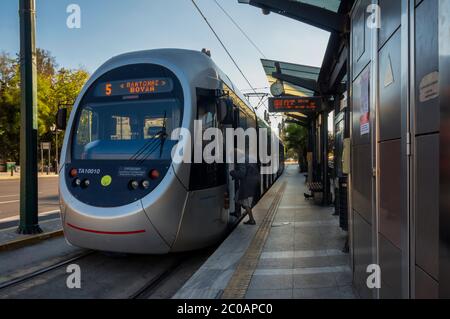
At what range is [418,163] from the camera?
2463mm

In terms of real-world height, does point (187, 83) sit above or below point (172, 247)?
above

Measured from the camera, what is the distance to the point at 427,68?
2.33 metres

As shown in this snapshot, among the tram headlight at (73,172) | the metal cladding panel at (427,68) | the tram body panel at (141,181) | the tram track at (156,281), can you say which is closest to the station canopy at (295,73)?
the tram body panel at (141,181)

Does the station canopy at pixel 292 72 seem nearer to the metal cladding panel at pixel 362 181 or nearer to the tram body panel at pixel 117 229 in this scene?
the metal cladding panel at pixel 362 181

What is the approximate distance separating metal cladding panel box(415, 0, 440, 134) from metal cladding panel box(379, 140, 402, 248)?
480 millimetres

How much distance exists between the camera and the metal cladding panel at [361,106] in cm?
386

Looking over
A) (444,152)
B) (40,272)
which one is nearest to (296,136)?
(40,272)

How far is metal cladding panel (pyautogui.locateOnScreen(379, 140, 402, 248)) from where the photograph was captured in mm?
2881

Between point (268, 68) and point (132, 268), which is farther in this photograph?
point (268, 68)

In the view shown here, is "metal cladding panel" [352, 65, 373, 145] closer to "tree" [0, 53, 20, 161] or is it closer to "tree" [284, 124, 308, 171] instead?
"tree" [0, 53, 20, 161]

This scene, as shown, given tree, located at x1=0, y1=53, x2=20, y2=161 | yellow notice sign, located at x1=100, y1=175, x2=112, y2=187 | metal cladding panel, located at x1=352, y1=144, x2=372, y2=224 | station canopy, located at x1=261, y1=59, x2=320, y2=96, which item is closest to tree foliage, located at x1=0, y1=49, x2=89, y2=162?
tree, located at x1=0, y1=53, x2=20, y2=161
